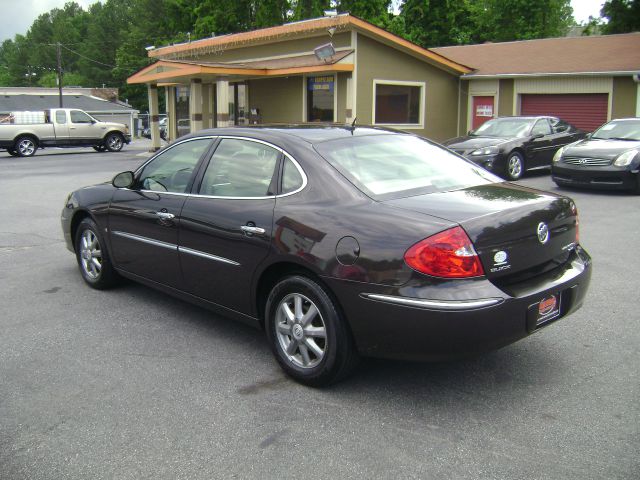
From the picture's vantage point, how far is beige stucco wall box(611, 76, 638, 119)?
1925 centimetres

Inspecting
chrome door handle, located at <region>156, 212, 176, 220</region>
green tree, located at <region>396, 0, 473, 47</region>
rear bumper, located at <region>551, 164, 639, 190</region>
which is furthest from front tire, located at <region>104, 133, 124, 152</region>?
chrome door handle, located at <region>156, 212, 176, 220</region>

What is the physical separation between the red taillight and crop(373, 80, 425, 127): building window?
1716 cm

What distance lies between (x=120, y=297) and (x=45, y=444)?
2.63m

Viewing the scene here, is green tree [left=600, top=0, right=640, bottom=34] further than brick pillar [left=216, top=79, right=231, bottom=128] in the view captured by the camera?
Yes

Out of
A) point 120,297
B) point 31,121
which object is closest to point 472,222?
point 120,297

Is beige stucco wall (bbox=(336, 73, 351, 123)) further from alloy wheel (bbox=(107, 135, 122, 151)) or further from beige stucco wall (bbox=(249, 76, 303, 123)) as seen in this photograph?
alloy wheel (bbox=(107, 135, 122, 151))

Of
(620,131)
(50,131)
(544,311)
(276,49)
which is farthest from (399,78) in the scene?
(544,311)

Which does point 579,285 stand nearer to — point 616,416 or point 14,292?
point 616,416

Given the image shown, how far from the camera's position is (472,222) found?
3.52 meters

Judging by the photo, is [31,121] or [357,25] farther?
[31,121]

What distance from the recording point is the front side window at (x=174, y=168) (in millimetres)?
4906

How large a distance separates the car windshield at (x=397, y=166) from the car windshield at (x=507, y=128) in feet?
35.5

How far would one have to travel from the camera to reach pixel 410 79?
20969 mm

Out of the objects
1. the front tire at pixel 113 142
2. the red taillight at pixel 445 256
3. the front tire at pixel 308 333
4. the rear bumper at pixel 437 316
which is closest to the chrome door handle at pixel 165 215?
the front tire at pixel 308 333
